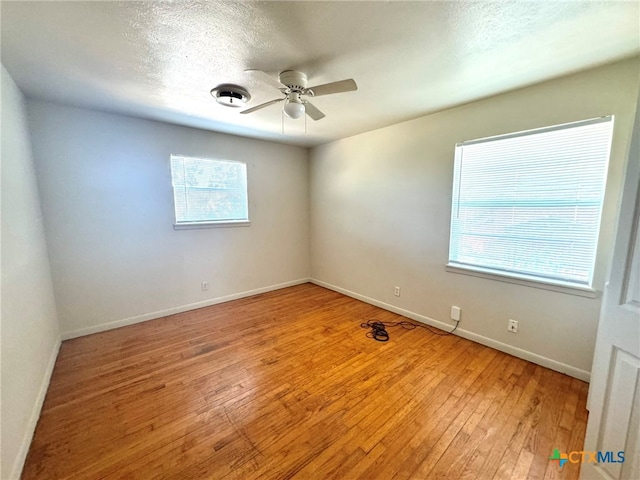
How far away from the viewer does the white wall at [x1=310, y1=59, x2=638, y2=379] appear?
1.92 metres

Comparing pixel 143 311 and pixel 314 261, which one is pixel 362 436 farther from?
pixel 314 261

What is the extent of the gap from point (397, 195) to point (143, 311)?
3.62m

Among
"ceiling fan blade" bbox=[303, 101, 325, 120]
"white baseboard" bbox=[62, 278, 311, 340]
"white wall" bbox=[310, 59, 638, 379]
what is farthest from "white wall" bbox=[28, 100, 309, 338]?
"ceiling fan blade" bbox=[303, 101, 325, 120]

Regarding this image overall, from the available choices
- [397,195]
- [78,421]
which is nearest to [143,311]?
[78,421]

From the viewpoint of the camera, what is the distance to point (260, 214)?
4113 millimetres

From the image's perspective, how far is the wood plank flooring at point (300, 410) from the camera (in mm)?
1385

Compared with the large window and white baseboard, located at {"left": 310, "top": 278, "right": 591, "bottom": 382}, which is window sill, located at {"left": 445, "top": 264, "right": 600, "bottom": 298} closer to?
the large window

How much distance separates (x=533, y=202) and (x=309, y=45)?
2292 mm

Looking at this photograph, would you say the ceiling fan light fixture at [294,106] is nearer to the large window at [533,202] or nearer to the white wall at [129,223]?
the large window at [533,202]

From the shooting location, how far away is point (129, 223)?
3006 mm

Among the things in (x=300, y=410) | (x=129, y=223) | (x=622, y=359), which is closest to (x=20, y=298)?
(x=129, y=223)

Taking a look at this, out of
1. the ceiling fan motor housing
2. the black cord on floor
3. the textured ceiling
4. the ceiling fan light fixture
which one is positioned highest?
the textured ceiling

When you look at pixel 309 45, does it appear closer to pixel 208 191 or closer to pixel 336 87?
pixel 336 87

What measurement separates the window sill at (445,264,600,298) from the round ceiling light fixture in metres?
2.75
